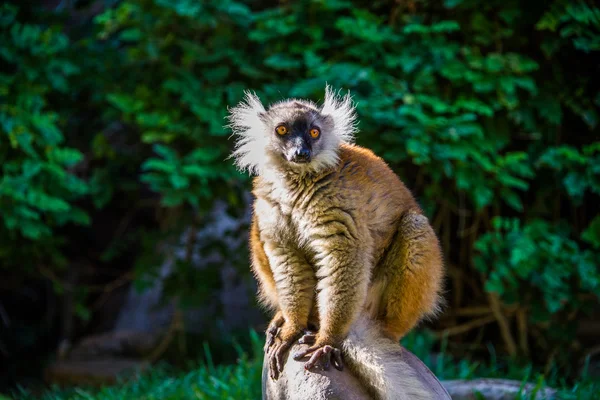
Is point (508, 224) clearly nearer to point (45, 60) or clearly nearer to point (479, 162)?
point (479, 162)

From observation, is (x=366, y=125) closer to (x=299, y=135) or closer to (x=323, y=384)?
(x=299, y=135)

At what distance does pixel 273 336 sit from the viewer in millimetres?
3613

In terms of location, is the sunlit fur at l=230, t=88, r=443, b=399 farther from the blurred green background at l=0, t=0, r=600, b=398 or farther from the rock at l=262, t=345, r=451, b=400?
the blurred green background at l=0, t=0, r=600, b=398

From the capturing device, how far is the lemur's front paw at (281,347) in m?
3.42

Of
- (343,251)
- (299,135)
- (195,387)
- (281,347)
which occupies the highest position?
(299,135)

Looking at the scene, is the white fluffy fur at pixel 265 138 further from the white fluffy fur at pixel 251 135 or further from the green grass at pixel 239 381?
the green grass at pixel 239 381

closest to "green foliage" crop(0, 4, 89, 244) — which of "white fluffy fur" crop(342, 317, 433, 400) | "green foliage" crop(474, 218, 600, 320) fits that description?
"white fluffy fur" crop(342, 317, 433, 400)

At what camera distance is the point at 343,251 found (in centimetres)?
329

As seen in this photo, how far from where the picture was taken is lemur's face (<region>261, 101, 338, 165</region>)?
3.41 m

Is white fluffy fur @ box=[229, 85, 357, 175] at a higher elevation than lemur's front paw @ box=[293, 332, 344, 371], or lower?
higher

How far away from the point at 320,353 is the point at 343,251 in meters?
0.52

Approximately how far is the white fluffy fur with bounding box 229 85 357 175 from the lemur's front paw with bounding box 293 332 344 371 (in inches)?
35.5

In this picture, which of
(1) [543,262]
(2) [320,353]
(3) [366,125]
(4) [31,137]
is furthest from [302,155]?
(4) [31,137]

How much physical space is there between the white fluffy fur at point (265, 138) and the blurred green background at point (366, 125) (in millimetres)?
1422
